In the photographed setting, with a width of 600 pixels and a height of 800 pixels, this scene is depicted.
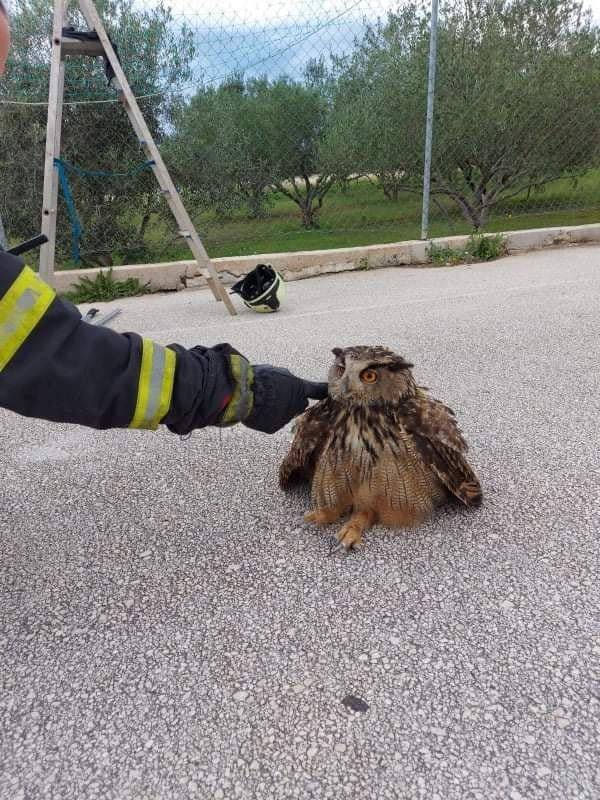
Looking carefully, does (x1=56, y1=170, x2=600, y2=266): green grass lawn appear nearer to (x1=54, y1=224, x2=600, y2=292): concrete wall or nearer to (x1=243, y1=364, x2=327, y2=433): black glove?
(x1=54, y1=224, x2=600, y2=292): concrete wall

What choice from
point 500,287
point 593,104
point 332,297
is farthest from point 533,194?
point 332,297

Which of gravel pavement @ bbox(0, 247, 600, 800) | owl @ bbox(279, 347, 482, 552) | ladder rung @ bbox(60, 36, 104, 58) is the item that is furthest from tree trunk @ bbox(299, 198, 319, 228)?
owl @ bbox(279, 347, 482, 552)

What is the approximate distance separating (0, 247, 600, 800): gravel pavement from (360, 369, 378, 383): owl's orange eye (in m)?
0.60

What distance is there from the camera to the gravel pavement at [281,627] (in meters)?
1.41

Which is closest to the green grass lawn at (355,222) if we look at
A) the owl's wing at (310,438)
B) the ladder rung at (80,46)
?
the ladder rung at (80,46)

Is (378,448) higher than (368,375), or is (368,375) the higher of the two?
(368,375)

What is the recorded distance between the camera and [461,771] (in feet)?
4.45

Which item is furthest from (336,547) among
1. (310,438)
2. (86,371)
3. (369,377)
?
(86,371)

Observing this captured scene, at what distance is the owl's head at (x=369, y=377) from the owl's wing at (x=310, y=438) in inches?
5.5

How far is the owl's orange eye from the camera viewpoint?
6.53 ft

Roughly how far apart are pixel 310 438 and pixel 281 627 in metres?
0.68

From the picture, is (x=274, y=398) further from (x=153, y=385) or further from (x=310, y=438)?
(x=153, y=385)

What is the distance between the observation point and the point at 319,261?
755cm

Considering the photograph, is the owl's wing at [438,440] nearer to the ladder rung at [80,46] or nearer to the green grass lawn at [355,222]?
the ladder rung at [80,46]
